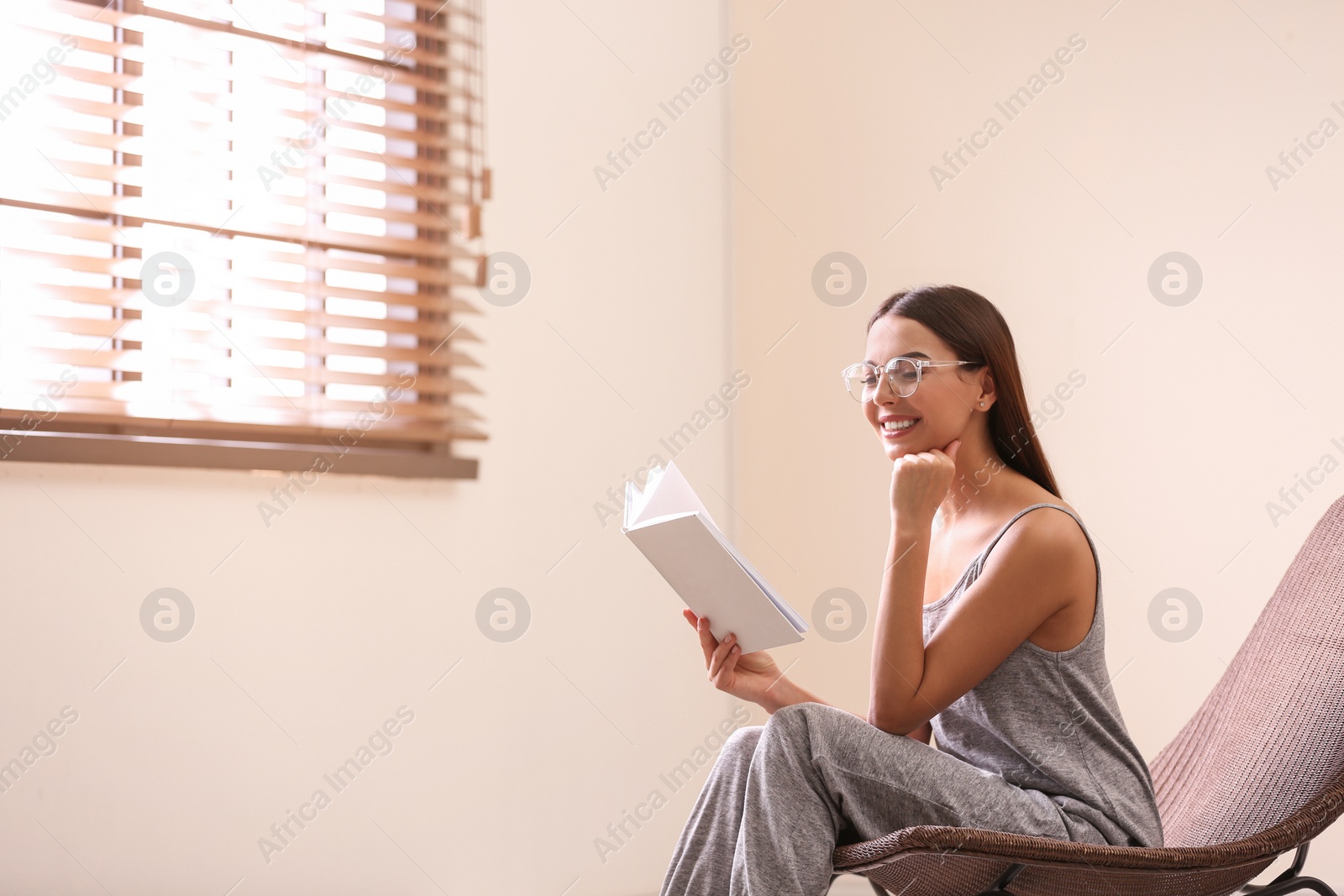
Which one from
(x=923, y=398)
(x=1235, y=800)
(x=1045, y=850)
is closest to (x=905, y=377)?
(x=923, y=398)

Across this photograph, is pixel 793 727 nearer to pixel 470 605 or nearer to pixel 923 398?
pixel 923 398

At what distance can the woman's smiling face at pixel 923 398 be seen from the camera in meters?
1.50

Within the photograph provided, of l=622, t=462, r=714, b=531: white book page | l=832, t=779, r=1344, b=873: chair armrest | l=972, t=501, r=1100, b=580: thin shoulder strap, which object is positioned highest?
l=622, t=462, r=714, b=531: white book page

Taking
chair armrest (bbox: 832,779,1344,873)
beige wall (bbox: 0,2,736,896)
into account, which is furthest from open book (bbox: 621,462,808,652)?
beige wall (bbox: 0,2,736,896)

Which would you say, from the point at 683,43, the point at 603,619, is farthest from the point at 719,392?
the point at 683,43

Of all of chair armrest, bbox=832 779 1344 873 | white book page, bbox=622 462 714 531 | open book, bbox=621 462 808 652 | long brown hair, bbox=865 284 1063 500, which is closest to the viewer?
chair armrest, bbox=832 779 1344 873

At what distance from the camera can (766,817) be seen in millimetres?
1232

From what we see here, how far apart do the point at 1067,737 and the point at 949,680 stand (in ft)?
0.56

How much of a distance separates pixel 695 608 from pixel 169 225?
1475 millimetres

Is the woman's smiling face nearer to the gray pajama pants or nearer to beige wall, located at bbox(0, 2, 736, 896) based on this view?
the gray pajama pants

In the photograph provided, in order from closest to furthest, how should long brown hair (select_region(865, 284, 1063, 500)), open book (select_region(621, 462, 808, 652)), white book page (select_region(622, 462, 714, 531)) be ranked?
open book (select_region(621, 462, 808, 652)) → white book page (select_region(622, 462, 714, 531)) → long brown hair (select_region(865, 284, 1063, 500))

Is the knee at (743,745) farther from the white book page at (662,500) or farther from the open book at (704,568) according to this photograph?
the white book page at (662,500)

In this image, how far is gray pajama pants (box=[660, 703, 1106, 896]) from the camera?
122 cm

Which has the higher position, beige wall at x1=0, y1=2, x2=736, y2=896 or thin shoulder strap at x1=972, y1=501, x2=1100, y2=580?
beige wall at x1=0, y1=2, x2=736, y2=896
